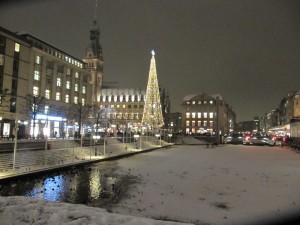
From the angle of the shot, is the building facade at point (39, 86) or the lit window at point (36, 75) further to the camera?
the lit window at point (36, 75)

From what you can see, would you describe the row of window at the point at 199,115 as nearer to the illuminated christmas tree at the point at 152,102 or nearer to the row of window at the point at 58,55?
the row of window at the point at 58,55

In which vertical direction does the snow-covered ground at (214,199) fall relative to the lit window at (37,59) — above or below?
below

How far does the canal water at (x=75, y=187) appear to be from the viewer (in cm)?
1534

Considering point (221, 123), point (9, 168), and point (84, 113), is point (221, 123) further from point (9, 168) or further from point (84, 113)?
point (9, 168)

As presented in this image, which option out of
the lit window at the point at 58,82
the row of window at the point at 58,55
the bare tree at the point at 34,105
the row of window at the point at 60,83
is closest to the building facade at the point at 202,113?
the row of window at the point at 58,55

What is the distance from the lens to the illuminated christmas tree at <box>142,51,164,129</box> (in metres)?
62.1

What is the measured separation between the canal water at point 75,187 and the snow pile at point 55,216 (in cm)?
320

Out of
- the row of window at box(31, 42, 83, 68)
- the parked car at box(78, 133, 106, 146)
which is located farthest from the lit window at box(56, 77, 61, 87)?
the parked car at box(78, 133, 106, 146)

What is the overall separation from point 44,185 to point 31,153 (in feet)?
29.4

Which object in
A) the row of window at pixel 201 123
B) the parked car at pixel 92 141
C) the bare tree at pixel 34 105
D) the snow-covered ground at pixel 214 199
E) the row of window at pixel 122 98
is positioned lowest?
the snow-covered ground at pixel 214 199

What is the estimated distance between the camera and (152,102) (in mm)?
63656

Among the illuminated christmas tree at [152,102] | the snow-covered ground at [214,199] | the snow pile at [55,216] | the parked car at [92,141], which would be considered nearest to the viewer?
the snow pile at [55,216]

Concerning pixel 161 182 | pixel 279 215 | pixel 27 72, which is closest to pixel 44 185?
pixel 161 182

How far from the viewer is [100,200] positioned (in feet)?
49.2
